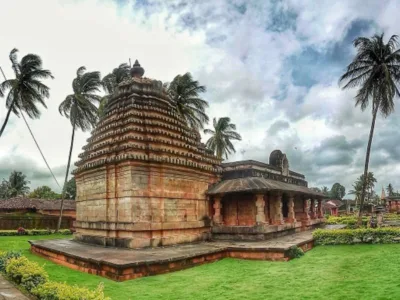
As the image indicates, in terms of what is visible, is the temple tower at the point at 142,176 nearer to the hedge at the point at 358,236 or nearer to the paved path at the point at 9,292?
the paved path at the point at 9,292

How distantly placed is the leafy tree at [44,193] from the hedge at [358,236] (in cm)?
6150

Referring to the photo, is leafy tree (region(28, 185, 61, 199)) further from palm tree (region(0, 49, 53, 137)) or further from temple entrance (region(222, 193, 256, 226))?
temple entrance (region(222, 193, 256, 226))

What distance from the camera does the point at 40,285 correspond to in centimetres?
750

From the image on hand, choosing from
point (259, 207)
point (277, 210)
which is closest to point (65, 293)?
point (259, 207)

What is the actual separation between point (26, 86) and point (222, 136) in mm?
24702

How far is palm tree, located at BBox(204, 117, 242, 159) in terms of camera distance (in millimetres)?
43125

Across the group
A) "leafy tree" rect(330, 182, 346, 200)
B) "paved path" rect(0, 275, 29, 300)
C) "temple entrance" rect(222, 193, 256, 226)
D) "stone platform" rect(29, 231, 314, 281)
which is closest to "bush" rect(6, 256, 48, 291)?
"paved path" rect(0, 275, 29, 300)

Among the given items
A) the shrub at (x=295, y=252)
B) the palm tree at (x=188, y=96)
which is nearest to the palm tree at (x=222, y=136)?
the palm tree at (x=188, y=96)

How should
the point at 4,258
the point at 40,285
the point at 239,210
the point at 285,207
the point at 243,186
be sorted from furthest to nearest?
1. the point at 285,207
2. the point at 239,210
3. the point at 243,186
4. the point at 4,258
5. the point at 40,285

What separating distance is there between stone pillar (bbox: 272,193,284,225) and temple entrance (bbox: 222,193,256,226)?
1591 millimetres

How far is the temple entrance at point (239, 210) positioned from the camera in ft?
58.1

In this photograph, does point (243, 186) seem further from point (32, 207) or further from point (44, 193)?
point (44, 193)

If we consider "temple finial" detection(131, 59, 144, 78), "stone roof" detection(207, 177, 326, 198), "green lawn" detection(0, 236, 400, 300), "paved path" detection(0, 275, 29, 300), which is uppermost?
"temple finial" detection(131, 59, 144, 78)

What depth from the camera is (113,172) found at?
611 inches
